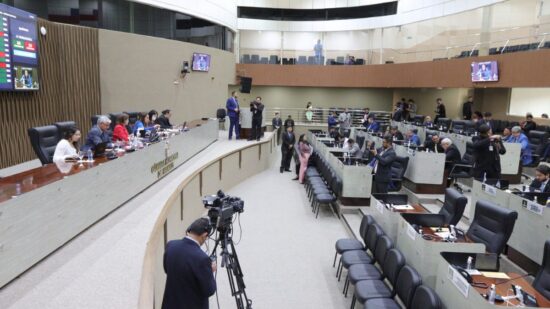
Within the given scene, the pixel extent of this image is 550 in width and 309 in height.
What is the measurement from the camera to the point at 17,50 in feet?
25.7

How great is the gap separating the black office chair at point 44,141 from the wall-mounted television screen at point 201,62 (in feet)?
33.1

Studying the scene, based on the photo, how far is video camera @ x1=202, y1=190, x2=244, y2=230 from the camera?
12.6 feet

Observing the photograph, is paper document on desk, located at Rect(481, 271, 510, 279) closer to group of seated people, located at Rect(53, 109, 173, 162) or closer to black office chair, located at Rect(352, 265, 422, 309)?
black office chair, located at Rect(352, 265, 422, 309)

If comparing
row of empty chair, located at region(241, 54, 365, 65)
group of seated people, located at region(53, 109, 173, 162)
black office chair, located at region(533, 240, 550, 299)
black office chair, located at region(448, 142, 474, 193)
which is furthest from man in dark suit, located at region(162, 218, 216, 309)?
row of empty chair, located at region(241, 54, 365, 65)

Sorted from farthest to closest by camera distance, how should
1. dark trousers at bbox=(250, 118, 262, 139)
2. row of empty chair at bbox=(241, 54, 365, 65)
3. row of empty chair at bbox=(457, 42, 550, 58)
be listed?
row of empty chair at bbox=(241, 54, 365, 65) → dark trousers at bbox=(250, 118, 262, 139) → row of empty chair at bbox=(457, 42, 550, 58)

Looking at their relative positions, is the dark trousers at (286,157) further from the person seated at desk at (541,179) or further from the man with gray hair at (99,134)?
the person seated at desk at (541,179)

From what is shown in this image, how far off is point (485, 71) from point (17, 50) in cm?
1305

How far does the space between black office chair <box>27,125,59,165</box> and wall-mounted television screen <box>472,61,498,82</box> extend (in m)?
12.5

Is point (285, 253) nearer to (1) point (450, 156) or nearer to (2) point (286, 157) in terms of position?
(1) point (450, 156)

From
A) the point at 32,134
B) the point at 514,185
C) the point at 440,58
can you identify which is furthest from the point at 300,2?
the point at 32,134

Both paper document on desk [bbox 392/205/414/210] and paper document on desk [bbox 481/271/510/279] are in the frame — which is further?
paper document on desk [bbox 392/205/414/210]

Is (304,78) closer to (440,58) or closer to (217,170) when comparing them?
(440,58)

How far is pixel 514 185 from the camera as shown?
903 centimetres

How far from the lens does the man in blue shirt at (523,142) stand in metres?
9.10
